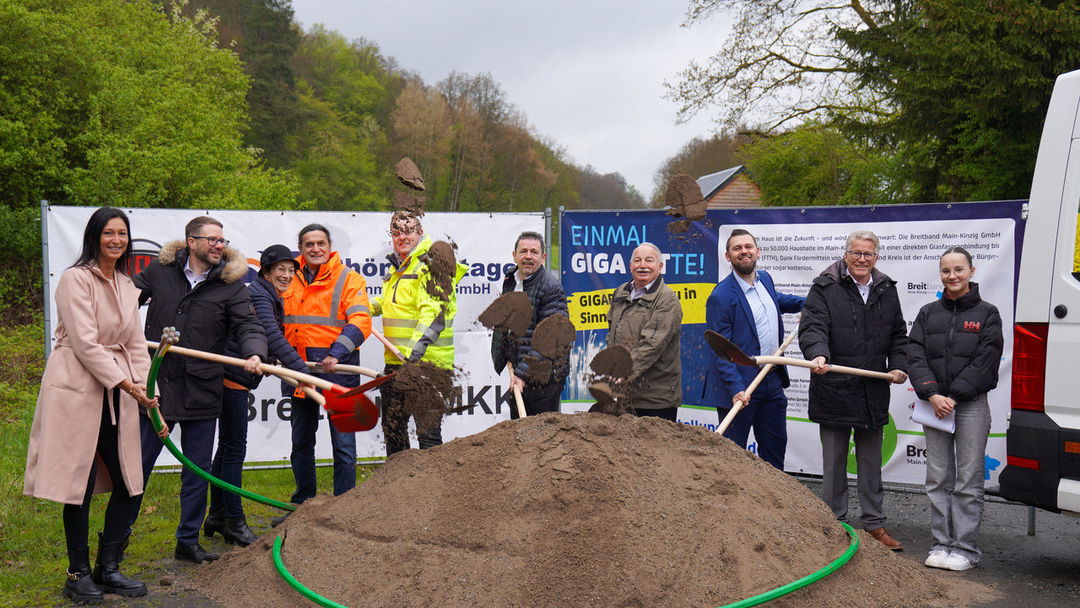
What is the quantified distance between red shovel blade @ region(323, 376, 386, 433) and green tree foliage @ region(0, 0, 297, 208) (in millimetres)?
12818

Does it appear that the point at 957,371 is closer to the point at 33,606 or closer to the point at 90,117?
Result: the point at 33,606

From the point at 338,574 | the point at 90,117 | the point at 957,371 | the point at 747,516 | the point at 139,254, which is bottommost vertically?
the point at 338,574

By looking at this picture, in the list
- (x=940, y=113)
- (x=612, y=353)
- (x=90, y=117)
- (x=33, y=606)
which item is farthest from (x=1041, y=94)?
(x=90, y=117)

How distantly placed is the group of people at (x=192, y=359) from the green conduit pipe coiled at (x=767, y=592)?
0.83 meters

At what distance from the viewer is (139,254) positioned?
710 centimetres

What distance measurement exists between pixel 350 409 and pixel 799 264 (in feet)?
12.6

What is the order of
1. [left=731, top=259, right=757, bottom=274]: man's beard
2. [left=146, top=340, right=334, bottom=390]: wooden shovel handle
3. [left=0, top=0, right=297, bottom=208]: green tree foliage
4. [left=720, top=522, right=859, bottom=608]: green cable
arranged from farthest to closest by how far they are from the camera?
[left=0, top=0, right=297, bottom=208]: green tree foliage
[left=731, top=259, right=757, bottom=274]: man's beard
[left=146, top=340, right=334, bottom=390]: wooden shovel handle
[left=720, top=522, right=859, bottom=608]: green cable

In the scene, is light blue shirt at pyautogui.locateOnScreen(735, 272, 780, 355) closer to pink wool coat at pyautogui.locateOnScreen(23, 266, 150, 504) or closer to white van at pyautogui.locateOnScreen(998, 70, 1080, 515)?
white van at pyautogui.locateOnScreen(998, 70, 1080, 515)

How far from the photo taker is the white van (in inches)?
178

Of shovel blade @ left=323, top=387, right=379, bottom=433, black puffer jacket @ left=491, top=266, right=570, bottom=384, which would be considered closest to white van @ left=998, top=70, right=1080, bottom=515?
black puffer jacket @ left=491, top=266, right=570, bottom=384

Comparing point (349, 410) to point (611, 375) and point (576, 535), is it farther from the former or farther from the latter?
point (576, 535)

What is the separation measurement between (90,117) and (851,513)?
16178 millimetres

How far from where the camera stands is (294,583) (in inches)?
165

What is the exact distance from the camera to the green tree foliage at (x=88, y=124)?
52.2 feet
